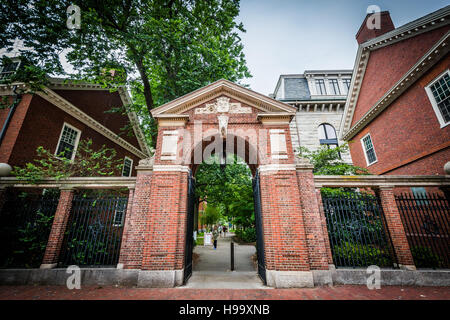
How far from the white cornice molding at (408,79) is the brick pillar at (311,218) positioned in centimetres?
849

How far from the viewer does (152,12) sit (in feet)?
29.7

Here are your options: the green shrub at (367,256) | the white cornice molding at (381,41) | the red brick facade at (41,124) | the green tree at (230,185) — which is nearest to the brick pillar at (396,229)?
the green shrub at (367,256)

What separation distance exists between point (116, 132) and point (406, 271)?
1861 centimetres

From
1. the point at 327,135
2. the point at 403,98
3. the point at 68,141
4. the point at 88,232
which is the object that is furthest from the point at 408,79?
the point at 68,141

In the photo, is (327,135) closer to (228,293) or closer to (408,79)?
(408,79)

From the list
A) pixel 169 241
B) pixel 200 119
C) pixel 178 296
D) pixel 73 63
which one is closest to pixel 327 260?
pixel 178 296

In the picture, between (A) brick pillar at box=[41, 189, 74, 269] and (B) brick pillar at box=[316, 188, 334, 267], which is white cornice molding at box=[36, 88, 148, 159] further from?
→ (B) brick pillar at box=[316, 188, 334, 267]

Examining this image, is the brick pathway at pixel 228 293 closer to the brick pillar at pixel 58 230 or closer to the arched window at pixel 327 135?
the brick pillar at pixel 58 230

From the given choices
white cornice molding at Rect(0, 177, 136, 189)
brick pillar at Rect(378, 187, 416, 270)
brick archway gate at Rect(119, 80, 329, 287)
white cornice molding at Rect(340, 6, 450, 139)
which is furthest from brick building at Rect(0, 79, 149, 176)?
white cornice molding at Rect(340, 6, 450, 139)

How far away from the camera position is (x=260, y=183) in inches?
265

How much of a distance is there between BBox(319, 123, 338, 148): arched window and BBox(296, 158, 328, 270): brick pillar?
11916mm

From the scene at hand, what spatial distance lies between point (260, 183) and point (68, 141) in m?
12.2

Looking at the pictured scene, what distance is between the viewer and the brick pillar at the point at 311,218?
5.82 m

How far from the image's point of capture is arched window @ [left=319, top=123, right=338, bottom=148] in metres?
16.9
